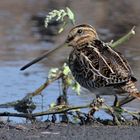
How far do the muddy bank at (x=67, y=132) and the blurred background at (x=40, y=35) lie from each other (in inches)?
51.9

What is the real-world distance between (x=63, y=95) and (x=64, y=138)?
1.33 meters

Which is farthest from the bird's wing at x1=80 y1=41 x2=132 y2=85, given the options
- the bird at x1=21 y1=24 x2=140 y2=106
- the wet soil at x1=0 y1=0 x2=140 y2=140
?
the wet soil at x1=0 y1=0 x2=140 y2=140

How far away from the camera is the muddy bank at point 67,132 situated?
226 inches

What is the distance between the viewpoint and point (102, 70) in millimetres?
6160

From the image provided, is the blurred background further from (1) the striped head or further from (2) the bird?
(2) the bird

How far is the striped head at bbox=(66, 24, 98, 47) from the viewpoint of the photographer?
22.0ft

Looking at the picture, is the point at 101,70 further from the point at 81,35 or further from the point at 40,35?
the point at 40,35

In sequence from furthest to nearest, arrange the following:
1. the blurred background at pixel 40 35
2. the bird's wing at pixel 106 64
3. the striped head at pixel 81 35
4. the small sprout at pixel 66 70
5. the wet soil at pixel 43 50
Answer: the blurred background at pixel 40 35
the small sprout at pixel 66 70
the striped head at pixel 81 35
the bird's wing at pixel 106 64
the wet soil at pixel 43 50

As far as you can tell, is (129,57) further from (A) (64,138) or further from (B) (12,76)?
(A) (64,138)

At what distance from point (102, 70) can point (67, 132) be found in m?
0.59

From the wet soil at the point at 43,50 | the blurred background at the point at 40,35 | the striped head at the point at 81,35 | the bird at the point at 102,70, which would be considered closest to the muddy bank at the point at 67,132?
the wet soil at the point at 43,50

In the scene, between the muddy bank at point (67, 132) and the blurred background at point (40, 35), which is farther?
the blurred background at point (40, 35)

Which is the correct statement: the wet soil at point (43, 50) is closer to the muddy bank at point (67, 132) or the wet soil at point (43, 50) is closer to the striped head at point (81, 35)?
the muddy bank at point (67, 132)

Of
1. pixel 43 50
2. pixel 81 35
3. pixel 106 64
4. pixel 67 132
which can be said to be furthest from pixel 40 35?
pixel 67 132
